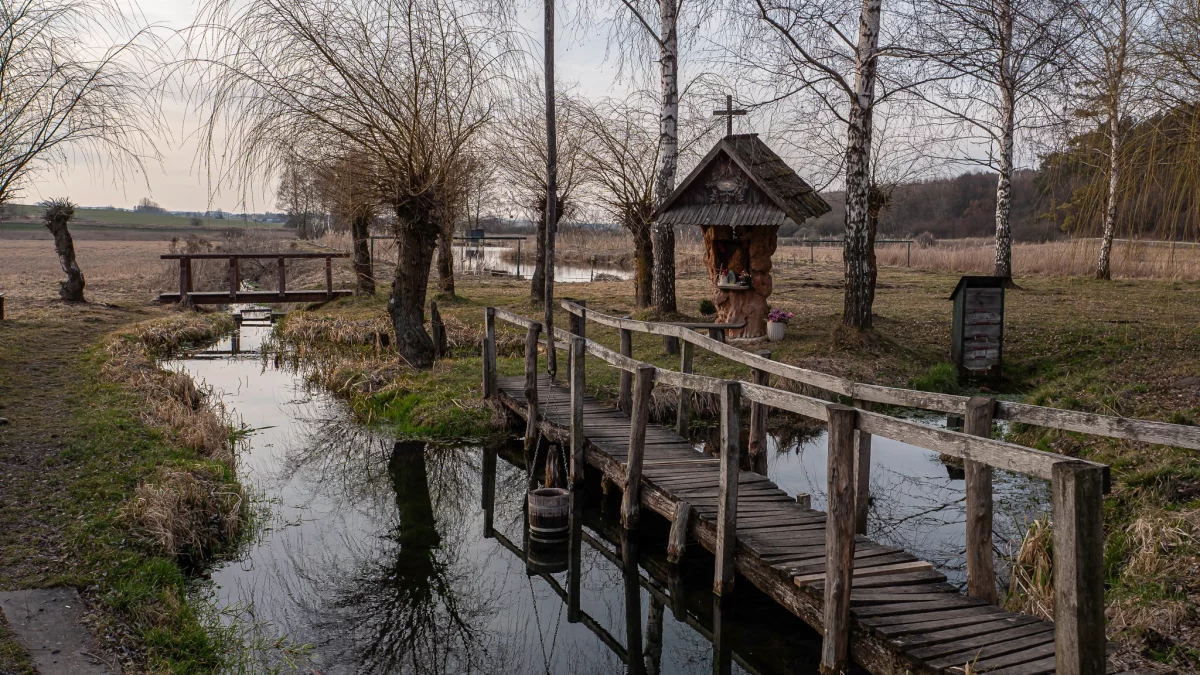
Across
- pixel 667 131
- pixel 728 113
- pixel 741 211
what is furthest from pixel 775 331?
pixel 667 131

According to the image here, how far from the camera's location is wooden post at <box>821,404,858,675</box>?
16.7 feet

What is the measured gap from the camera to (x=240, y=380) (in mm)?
14688

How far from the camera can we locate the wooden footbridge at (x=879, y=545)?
3875 millimetres

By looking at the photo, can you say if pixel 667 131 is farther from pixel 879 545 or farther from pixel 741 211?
pixel 879 545

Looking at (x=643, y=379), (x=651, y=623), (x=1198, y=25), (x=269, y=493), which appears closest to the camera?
(x=1198, y=25)

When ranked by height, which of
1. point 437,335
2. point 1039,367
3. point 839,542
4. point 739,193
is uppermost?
point 739,193

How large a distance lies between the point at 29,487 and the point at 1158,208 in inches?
363

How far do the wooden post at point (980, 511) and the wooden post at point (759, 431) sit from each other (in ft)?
9.80

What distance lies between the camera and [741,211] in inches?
551

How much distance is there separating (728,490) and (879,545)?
3.78 feet

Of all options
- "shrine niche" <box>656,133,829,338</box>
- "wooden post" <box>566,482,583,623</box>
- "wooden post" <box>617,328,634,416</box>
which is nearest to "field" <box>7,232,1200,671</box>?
"shrine niche" <box>656,133,829,338</box>

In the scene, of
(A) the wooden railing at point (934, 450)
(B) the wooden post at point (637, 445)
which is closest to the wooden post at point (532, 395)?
(A) the wooden railing at point (934, 450)

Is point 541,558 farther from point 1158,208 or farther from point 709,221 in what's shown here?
point 709,221

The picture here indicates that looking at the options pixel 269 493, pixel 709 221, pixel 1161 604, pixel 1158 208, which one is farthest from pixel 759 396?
pixel 709 221
